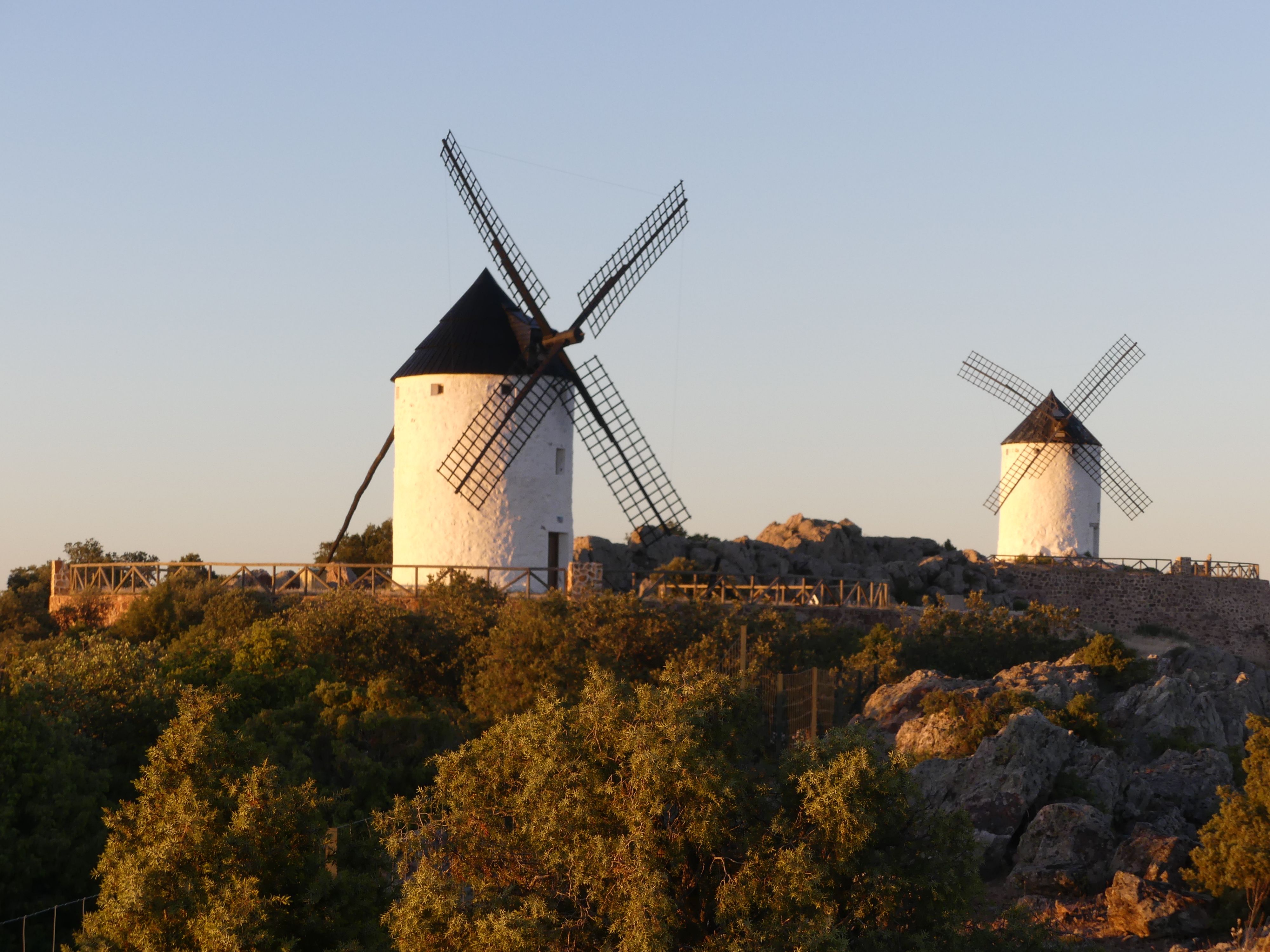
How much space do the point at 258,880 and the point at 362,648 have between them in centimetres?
1459

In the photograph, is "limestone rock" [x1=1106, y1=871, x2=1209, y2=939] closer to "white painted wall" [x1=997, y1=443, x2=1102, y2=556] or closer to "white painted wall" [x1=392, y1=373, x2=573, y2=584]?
"white painted wall" [x1=392, y1=373, x2=573, y2=584]

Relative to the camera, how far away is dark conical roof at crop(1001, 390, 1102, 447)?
4919 cm

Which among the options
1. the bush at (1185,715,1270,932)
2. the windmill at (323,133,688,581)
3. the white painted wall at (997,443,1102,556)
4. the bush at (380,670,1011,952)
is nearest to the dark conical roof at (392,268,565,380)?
the windmill at (323,133,688,581)

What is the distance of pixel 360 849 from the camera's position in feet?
42.0

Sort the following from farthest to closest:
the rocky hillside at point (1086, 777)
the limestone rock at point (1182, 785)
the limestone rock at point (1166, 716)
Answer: the limestone rock at point (1166, 716)
the limestone rock at point (1182, 785)
the rocky hillside at point (1086, 777)

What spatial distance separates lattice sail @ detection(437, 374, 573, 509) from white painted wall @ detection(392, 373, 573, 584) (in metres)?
0.13

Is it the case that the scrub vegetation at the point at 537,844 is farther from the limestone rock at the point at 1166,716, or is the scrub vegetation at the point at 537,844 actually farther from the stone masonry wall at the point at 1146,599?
the stone masonry wall at the point at 1146,599

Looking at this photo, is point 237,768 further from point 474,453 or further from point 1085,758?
point 474,453

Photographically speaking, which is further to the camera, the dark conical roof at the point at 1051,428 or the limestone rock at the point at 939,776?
the dark conical roof at the point at 1051,428

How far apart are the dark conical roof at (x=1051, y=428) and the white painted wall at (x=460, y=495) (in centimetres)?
2391

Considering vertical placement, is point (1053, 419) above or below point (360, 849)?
above

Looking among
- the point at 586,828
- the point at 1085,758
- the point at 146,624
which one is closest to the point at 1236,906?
the point at 1085,758

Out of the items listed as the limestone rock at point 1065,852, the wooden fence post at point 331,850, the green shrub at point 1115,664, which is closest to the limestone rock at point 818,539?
the green shrub at point 1115,664

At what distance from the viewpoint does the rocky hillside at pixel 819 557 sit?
37625 mm
